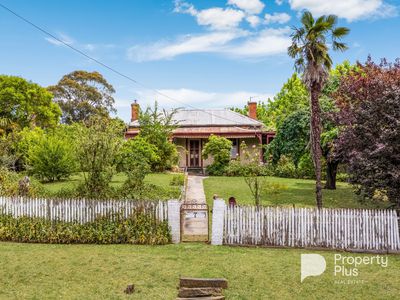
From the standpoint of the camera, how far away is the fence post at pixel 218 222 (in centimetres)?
1120

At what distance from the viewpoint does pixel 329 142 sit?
65.8ft

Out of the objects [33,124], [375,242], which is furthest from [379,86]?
[33,124]

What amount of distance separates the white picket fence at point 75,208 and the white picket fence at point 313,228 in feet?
7.74

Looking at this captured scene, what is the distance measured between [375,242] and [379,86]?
6.06m

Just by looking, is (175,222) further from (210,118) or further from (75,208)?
(210,118)

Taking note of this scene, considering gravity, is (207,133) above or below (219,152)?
above

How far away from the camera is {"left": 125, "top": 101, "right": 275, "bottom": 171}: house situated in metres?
35.2

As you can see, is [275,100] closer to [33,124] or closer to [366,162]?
[33,124]

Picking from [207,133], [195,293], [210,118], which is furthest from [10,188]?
[210,118]

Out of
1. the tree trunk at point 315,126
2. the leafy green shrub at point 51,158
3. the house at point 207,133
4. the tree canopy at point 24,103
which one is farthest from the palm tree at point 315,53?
the tree canopy at point 24,103

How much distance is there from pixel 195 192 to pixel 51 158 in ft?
29.4

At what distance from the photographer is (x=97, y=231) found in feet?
38.0

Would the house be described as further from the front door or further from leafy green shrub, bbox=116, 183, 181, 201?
leafy green shrub, bbox=116, 183, 181, 201

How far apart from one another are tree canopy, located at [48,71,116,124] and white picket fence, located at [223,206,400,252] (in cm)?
4318
